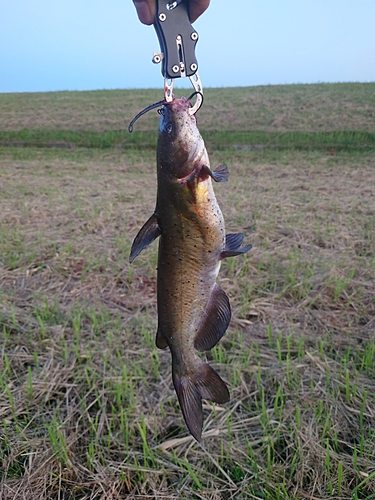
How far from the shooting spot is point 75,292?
3980mm

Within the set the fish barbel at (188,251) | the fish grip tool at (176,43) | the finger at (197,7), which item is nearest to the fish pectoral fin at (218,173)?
the fish barbel at (188,251)

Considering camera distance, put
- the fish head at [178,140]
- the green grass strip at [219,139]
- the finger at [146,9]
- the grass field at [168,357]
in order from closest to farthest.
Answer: the fish head at [178,140]
the finger at [146,9]
the grass field at [168,357]
the green grass strip at [219,139]

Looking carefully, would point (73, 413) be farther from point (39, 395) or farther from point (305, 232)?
point (305, 232)

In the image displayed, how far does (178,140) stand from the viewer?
3.61 ft

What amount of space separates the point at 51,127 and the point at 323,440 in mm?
17514

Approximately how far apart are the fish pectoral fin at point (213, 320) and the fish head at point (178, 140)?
40 cm

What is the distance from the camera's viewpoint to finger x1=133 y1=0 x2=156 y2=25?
122 cm

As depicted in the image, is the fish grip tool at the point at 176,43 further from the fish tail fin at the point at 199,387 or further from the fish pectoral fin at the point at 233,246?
the fish tail fin at the point at 199,387

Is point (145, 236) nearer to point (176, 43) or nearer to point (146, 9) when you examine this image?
point (176, 43)

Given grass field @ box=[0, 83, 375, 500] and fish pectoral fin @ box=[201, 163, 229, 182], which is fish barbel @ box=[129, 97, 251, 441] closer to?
fish pectoral fin @ box=[201, 163, 229, 182]

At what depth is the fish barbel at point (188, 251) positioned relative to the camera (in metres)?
1.12

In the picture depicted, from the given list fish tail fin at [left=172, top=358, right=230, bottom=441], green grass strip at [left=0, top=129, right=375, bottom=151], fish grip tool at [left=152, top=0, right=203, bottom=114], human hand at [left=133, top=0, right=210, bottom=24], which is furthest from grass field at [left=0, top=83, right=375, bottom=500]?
green grass strip at [left=0, top=129, right=375, bottom=151]

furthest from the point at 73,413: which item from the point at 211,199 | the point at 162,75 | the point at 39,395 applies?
the point at 162,75

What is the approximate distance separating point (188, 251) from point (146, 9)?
692 millimetres
